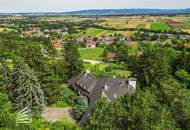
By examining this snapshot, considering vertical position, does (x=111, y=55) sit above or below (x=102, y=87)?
below

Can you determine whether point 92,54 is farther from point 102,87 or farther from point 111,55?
point 102,87

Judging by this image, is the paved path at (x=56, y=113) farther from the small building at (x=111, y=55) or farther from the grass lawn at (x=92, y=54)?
the grass lawn at (x=92, y=54)

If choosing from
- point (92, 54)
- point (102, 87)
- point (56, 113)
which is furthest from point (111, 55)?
point (56, 113)

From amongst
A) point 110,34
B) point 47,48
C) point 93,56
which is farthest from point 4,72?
point 110,34

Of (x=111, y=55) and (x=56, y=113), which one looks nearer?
(x=56, y=113)

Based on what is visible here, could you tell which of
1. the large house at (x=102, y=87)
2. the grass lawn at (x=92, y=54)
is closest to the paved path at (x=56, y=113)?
the large house at (x=102, y=87)

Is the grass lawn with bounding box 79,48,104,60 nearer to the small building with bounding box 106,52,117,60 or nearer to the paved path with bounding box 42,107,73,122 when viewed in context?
the small building with bounding box 106,52,117,60
